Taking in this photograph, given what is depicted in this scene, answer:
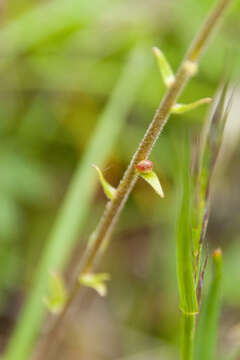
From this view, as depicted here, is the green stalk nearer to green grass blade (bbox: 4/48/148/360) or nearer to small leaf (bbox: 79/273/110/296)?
small leaf (bbox: 79/273/110/296)

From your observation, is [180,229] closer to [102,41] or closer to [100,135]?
[100,135]

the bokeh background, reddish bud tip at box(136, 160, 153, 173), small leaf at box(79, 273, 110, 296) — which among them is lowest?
the bokeh background

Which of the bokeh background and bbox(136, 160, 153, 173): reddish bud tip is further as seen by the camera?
the bokeh background

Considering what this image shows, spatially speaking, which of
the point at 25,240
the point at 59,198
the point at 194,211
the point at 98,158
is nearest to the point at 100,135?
the point at 98,158

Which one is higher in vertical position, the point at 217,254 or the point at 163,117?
the point at 163,117

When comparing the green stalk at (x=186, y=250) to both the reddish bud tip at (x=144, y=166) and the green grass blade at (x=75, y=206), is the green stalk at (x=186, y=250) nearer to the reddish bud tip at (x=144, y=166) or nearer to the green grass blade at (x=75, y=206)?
the reddish bud tip at (x=144, y=166)

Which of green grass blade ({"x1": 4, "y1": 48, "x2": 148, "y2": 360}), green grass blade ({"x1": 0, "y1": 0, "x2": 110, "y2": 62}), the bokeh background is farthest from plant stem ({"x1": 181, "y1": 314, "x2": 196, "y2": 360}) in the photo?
green grass blade ({"x1": 0, "y1": 0, "x2": 110, "y2": 62})

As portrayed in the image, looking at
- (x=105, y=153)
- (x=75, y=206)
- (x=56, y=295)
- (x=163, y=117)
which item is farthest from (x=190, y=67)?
(x=105, y=153)

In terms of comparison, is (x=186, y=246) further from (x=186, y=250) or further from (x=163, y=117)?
(x=163, y=117)

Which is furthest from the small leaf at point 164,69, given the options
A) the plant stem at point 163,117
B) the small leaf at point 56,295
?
the small leaf at point 56,295
